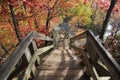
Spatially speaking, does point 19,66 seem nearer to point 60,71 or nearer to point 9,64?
point 9,64

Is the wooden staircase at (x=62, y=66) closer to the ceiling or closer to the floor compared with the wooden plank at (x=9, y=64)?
closer to the floor

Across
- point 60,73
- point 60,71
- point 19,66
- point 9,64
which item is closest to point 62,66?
point 60,71

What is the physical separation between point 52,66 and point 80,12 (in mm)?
18848

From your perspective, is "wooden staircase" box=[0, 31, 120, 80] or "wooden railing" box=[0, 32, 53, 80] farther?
"wooden staircase" box=[0, 31, 120, 80]

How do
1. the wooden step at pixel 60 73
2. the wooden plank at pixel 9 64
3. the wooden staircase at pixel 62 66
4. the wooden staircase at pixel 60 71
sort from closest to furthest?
the wooden plank at pixel 9 64, the wooden staircase at pixel 62 66, the wooden staircase at pixel 60 71, the wooden step at pixel 60 73

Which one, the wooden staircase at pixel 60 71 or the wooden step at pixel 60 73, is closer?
the wooden staircase at pixel 60 71

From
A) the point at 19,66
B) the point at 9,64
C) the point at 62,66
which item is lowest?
the point at 62,66

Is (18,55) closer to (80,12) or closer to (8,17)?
(8,17)

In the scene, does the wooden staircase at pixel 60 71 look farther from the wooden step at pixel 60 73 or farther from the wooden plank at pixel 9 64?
the wooden plank at pixel 9 64

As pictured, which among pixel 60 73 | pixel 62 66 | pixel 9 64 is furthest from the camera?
pixel 62 66

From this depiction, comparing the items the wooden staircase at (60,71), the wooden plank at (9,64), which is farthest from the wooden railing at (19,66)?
the wooden staircase at (60,71)

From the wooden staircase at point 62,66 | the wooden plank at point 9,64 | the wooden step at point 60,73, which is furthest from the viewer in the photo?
the wooden step at point 60,73

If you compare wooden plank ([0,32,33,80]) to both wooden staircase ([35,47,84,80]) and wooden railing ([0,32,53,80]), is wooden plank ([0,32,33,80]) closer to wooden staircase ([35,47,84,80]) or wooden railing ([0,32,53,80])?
wooden railing ([0,32,53,80])

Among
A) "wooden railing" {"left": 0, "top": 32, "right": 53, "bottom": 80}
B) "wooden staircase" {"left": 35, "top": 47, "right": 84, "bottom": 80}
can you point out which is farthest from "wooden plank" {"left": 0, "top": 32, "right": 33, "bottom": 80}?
"wooden staircase" {"left": 35, "top": 47, "right": 84, "bottom": 80}
